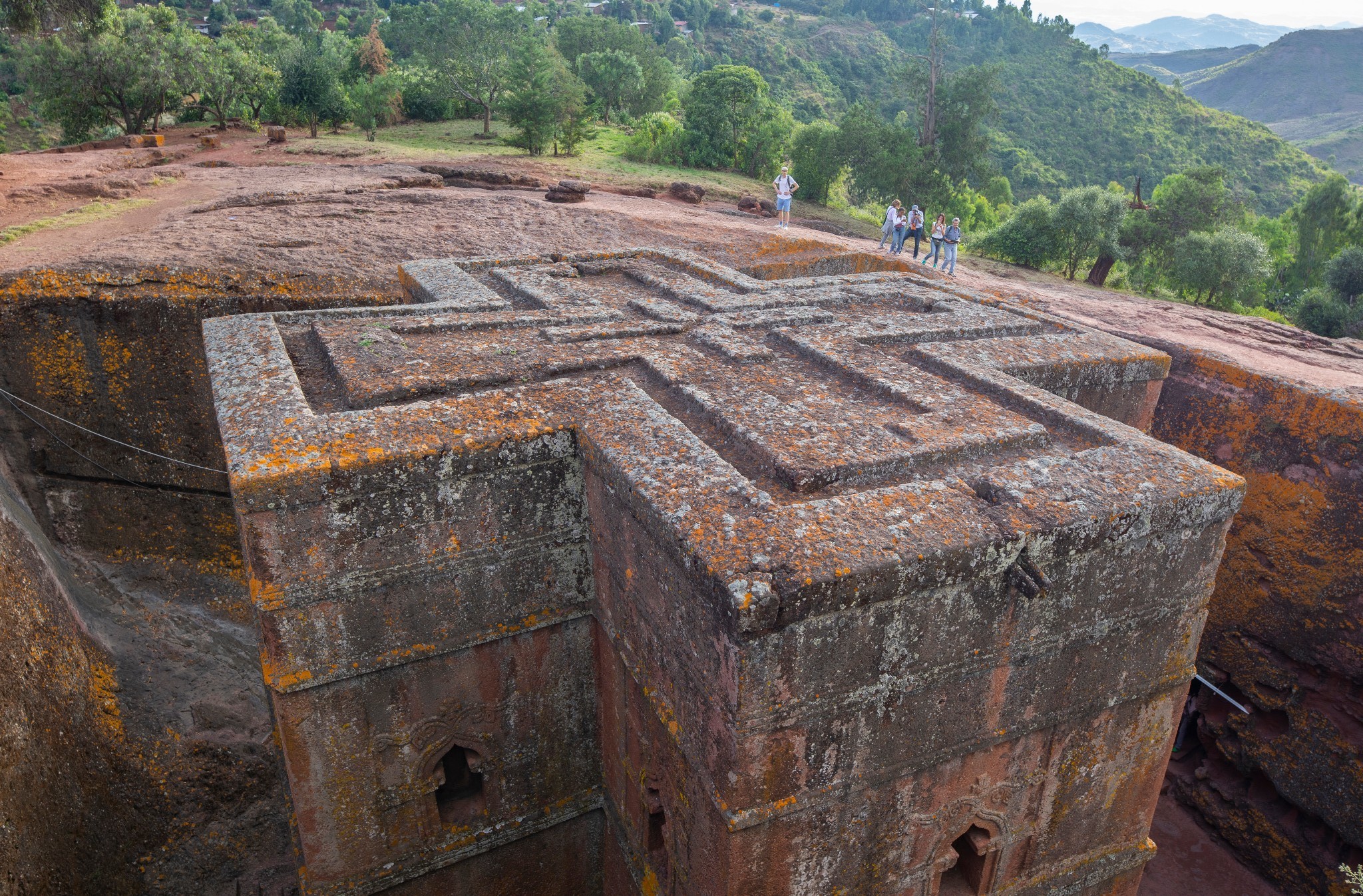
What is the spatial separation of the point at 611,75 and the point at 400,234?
32667mm

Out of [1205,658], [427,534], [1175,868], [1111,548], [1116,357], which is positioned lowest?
[1175,868]

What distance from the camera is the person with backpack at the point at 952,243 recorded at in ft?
55.0

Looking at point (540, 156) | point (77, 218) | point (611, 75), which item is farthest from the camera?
point (611, 75)

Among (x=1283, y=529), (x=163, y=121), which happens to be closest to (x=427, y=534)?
(x=1283, y=529)

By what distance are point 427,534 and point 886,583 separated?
8.11 feet

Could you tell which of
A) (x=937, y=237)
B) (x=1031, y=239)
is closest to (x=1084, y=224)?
(x=1031, y=239)

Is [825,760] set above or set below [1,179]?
below

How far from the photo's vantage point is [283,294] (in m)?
9.54

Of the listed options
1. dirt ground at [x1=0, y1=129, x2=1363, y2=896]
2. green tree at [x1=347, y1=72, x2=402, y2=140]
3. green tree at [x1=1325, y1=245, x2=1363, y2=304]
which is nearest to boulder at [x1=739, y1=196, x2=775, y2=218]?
dirt ground at [x1=0, y1=129, x2=1363, y2=896]

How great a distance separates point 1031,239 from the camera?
1011 inches

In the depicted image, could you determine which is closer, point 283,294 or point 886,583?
point 886,583

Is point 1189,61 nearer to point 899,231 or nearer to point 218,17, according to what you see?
point 218,17

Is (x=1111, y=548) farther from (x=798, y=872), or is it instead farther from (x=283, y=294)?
(x=283, y=294)

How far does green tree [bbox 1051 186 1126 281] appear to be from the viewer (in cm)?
2492
